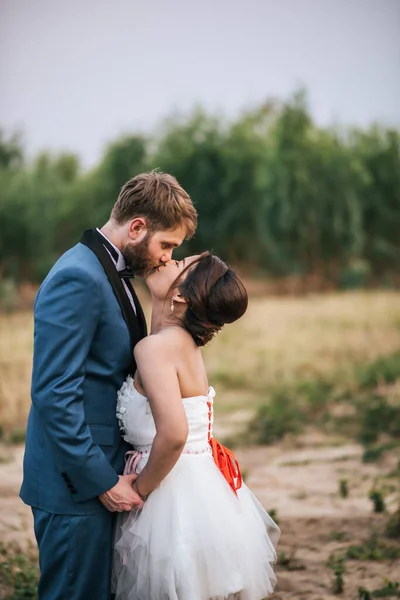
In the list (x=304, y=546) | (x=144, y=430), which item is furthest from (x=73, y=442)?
(x=304, y=546)

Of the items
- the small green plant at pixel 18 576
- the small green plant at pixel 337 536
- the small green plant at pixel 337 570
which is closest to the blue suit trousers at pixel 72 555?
the small green plant at pixel 18 576

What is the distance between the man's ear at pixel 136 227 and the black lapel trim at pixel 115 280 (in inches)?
4.3

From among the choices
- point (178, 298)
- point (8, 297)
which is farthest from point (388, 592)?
point (8, 297)

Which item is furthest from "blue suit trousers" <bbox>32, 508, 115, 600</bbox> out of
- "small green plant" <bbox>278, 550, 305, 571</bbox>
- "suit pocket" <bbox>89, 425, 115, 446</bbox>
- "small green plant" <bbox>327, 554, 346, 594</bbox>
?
"small green plant" <bbox>278, 550, 305, 571</bbox>

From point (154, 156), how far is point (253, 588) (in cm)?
1764

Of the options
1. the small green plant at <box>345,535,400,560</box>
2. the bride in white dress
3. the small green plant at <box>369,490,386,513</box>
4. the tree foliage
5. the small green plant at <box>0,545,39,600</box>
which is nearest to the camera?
the bride in white dress

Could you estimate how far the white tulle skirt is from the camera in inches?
105

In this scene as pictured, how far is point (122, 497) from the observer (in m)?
2.67

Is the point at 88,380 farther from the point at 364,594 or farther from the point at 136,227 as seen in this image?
the point at 364,594

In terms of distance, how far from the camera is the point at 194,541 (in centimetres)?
270

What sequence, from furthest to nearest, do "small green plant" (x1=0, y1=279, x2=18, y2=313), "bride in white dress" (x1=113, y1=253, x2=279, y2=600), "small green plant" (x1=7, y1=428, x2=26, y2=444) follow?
"small green plant" (x1=0, y1=279, x2=18, y2=313) < "small green plant" (x1=7, y1=428, x2=26, y2=444) < "bride in white dress" (x1=113, y1=253, x2=279, y2=600)

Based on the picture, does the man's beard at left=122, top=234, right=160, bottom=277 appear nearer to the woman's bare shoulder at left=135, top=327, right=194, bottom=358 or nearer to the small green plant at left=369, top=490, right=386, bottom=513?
the woman's bare shoulder at left=135, top=327, right=194, bottom=358

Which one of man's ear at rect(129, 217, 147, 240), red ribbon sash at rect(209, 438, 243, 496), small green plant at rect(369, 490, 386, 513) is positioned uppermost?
man's ear at rect(129, 217, 147, 240)

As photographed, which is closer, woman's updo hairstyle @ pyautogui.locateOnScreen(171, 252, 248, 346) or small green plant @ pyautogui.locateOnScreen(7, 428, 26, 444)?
woman's updo hairstyle @ pyautogui.locateOnScreen(171, 252, 248, 346)
